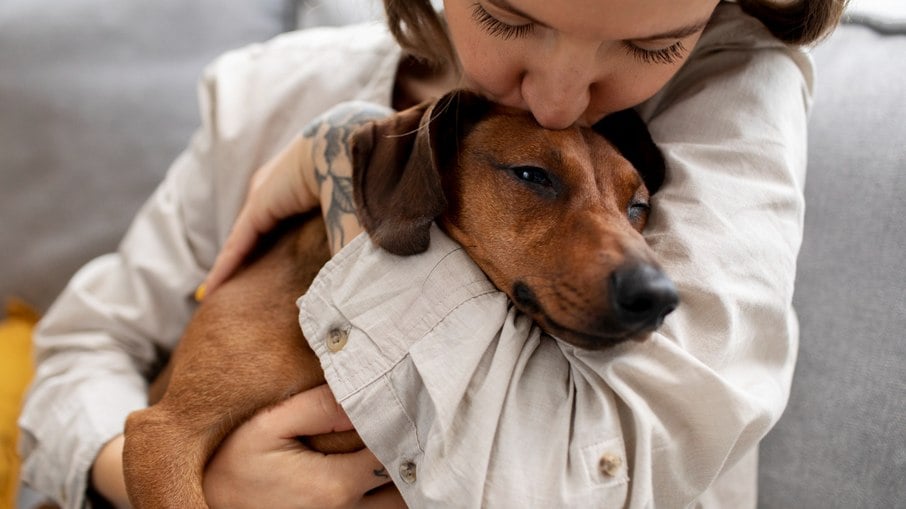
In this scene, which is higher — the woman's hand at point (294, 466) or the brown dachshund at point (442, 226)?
the brown dachshund at point (442, 226)

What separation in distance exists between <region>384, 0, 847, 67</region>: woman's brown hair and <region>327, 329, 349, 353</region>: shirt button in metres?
0.62

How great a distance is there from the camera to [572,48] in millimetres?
1094

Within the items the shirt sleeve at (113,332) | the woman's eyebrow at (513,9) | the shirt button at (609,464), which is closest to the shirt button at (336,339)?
the shirt button at (609,464)

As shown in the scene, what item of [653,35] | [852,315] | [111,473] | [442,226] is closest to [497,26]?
[653,35]

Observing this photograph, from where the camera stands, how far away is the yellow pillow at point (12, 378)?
1994 millimetres

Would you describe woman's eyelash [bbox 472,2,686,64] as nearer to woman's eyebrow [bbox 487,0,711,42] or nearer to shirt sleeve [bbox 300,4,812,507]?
woman's eyebrow [bbox 487,0,711,42]

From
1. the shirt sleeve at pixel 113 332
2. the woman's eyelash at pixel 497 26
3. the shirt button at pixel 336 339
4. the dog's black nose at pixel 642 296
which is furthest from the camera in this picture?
the shirt sleeve at pixel 113 332

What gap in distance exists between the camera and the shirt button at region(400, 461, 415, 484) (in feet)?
3.86

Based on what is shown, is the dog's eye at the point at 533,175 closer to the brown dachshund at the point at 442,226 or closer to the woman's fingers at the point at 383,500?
the brown dachshund at the point at 442,226

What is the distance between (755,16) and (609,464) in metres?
0.96

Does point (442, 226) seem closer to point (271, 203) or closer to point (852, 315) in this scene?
point (271, 203)

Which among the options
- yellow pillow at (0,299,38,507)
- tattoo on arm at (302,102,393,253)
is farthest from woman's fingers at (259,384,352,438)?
yellow pillow at (0,299,38,507)

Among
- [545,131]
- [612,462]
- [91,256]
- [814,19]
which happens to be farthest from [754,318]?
[91,256]

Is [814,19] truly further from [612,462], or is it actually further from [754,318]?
[612,462]
